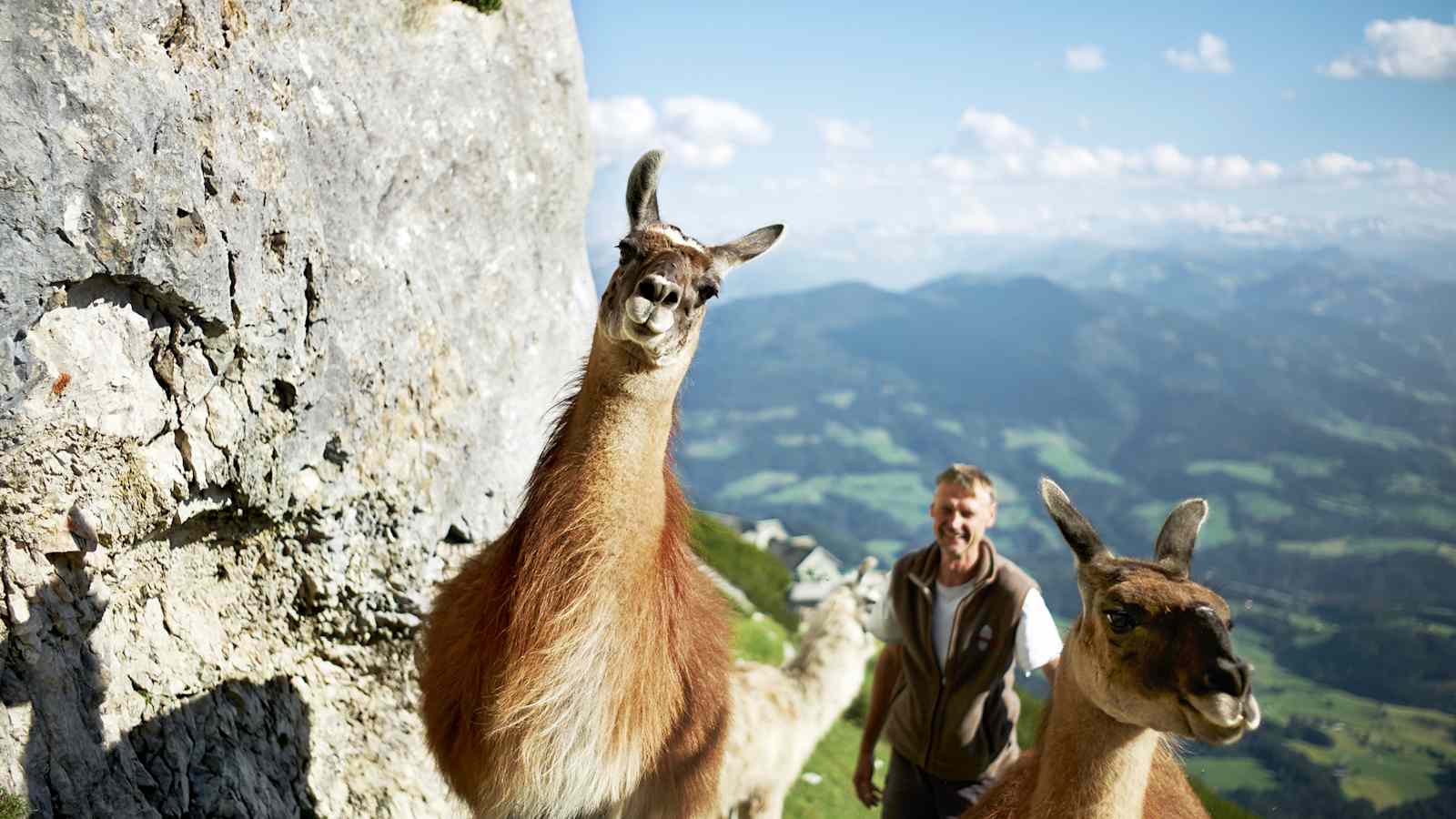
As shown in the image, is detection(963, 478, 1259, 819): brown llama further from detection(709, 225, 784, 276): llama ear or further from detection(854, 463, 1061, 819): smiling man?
detection(709, 225, 784, 276): llama ear

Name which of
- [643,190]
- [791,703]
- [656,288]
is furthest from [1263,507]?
[656,288]

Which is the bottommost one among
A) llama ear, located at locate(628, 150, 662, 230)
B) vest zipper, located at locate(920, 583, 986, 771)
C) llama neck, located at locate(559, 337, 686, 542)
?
vest zipper, located at locate(920, 583, 986, 771)

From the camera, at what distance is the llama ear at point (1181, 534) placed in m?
3.67

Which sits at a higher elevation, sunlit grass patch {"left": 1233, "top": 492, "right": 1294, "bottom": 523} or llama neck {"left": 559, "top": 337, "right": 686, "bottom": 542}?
llama neck {"left": 559, "top": 337, "right": 686, "bottom": 542}

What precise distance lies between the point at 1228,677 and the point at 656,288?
2.47m

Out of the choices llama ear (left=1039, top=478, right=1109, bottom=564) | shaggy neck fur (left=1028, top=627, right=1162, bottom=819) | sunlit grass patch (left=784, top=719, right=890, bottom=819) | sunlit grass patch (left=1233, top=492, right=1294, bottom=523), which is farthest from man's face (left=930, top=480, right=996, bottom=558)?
sunlit grass patch (left=1233, top=492, right=1294, bottom=523)

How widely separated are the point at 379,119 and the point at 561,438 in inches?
108

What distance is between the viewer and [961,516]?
4801mm

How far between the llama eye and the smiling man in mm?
1429

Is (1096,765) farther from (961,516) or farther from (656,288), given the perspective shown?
(656,288)

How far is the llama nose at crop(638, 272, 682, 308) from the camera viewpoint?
3547mm

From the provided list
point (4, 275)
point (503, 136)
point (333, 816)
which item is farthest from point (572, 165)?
point (333, 816)

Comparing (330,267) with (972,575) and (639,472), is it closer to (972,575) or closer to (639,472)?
(639,472)

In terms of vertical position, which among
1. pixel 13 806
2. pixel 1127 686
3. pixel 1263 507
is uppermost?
pixel 13 806
